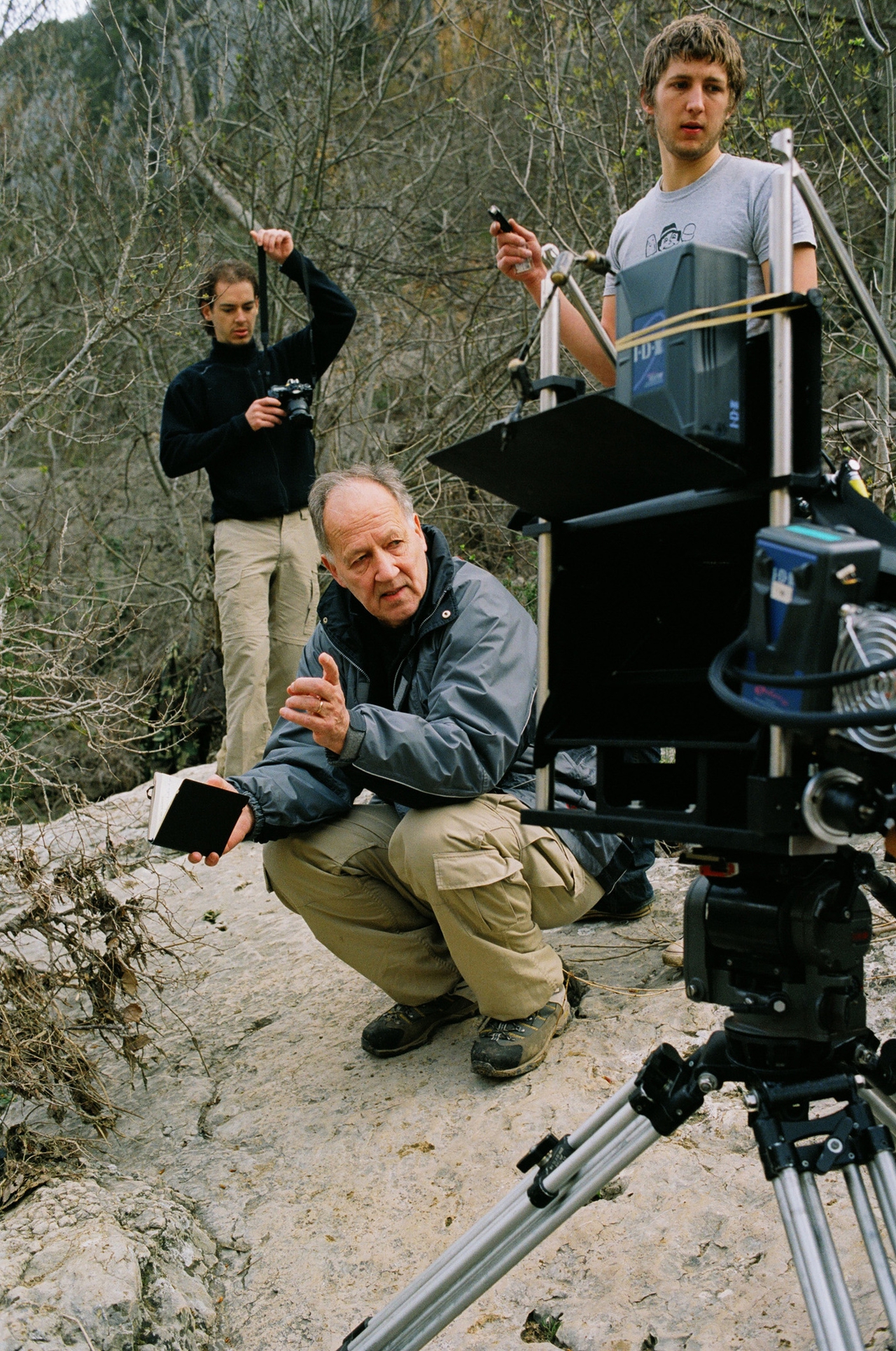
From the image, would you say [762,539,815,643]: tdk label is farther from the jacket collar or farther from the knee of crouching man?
the jacket collar

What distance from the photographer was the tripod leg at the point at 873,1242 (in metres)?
1.18

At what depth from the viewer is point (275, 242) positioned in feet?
13.9

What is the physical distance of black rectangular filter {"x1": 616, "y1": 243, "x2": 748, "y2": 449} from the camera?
4.35ft

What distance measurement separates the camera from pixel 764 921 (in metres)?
1.38

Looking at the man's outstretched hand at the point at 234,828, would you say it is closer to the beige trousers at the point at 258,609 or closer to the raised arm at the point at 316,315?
the beige trousers at the point at 258,609

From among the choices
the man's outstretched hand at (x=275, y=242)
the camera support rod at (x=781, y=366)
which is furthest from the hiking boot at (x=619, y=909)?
the man's outstretched hand at (x=275, y=242)

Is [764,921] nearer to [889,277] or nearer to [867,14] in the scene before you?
[889,277]

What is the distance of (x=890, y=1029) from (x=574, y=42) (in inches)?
258

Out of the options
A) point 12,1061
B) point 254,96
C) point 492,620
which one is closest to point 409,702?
point 492,620

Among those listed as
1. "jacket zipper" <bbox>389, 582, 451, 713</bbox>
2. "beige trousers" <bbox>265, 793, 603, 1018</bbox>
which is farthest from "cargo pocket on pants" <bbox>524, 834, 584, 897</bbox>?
"jacket zipper" <bbox>389, 582, 451, 713</bbox>

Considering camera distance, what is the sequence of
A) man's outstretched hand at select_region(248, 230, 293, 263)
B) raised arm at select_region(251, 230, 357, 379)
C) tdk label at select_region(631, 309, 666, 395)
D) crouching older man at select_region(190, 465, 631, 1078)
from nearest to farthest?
tdk label at select_region(631, 309, 666, 395) → crouching older man at select_region(190, 465, 631, 1078) → man's outstretched hand at select_region(248, 230, 293, 263) → raised arm at select_region(251, 230, 357, 379)

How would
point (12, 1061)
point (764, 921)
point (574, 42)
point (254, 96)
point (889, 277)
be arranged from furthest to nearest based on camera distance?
point (254, 96) → point (574, 42) → point (889, 277) → point (12, 1061) → point (764, 921)

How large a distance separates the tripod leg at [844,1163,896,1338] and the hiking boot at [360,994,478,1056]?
5.26 ft

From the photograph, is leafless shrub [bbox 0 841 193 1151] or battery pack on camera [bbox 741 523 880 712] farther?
leafless shrub [bbox 0 841 193 1151]
